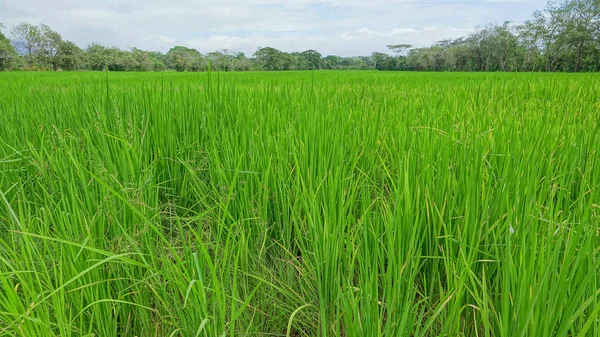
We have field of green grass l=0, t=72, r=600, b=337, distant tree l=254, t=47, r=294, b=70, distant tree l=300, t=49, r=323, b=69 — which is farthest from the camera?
distant tree l=300, t=49, r=323, b=69

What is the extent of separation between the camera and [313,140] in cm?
127

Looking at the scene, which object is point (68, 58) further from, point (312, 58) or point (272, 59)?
point (312, 58)

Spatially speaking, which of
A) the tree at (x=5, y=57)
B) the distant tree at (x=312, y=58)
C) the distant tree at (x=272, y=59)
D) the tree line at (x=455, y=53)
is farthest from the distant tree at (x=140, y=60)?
the distant tree at (x=312, y=58)

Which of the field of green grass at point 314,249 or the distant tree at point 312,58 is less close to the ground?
the distant tree at point 312,58

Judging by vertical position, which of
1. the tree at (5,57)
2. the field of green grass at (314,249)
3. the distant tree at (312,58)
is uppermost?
the distant tree at (312,58)

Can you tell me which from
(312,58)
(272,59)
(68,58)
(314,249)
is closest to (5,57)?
(68,58)

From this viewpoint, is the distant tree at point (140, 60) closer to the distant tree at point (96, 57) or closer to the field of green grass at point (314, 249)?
the distant tree at point (96, 57)

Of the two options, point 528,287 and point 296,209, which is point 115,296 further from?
point 528,287

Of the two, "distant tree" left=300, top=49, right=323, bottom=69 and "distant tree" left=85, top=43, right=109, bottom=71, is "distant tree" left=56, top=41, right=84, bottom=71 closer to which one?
"distant tree" left=85, top=43, right=109, bottom=71

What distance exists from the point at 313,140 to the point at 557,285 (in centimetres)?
86

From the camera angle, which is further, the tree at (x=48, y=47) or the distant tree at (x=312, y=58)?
the distant tree at (x=312, y=58)

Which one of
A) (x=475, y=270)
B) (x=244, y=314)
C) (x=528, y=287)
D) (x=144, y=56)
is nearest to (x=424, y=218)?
(x=475, y=270)

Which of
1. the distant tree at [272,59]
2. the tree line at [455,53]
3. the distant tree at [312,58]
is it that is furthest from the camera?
the distant tree at [312,58]

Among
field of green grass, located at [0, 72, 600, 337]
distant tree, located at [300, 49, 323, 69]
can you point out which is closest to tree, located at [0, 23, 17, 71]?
field of green grass, located at [0, 72, 600, 337]
